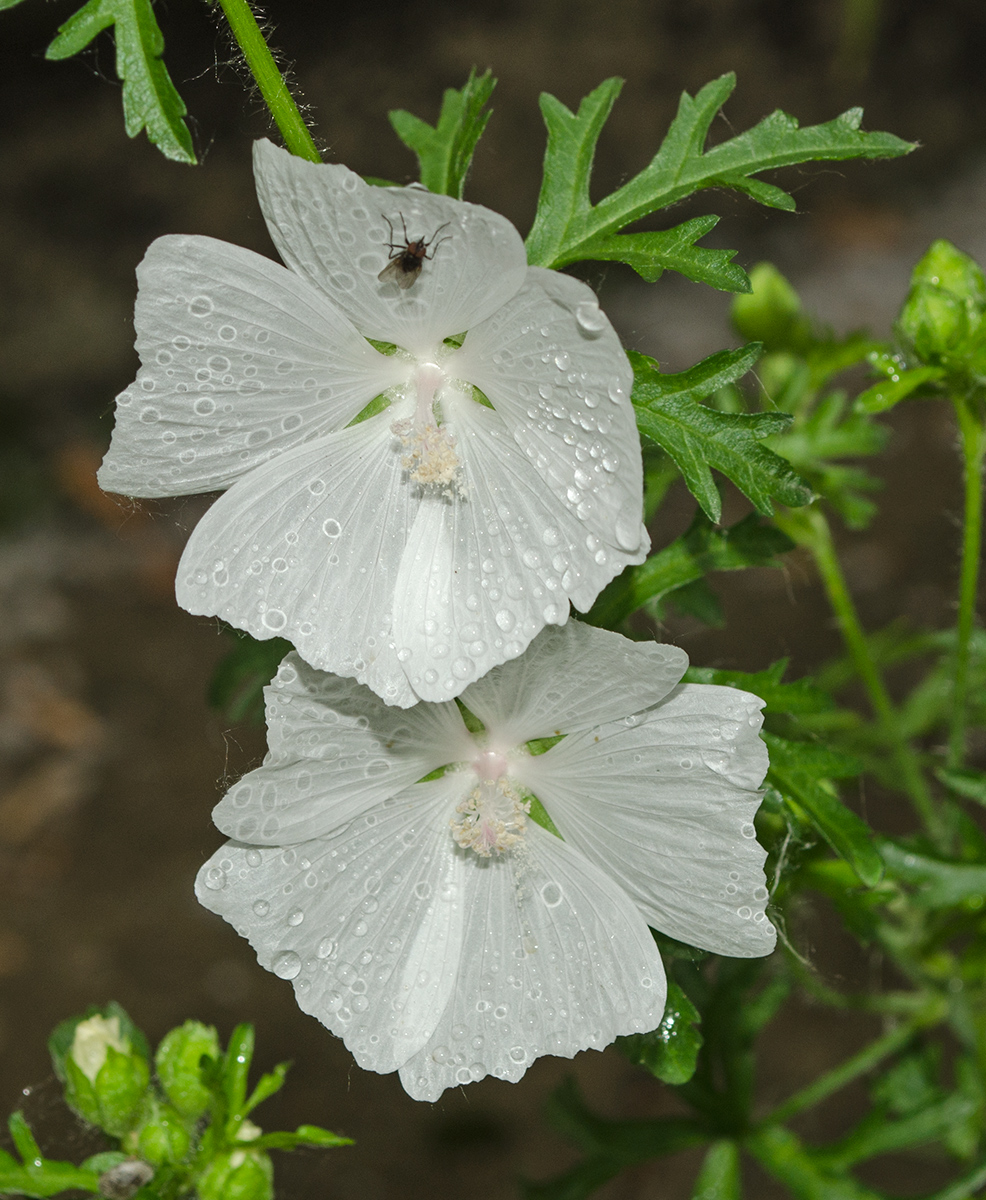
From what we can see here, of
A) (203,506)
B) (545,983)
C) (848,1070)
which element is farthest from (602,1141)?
(203,506)

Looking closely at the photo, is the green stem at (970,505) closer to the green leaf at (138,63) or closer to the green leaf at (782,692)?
the green leaf at (782,692)

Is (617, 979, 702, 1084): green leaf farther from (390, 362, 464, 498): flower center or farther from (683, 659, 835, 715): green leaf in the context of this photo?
(390, 362, 464, 498): flower center

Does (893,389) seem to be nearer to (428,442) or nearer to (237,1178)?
(428,442)

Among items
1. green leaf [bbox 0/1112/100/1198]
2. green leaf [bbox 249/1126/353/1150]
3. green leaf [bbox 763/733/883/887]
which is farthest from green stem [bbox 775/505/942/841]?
green leaf [bbox 0/1112/100/1198]

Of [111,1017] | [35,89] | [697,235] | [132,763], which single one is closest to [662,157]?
[697,235]

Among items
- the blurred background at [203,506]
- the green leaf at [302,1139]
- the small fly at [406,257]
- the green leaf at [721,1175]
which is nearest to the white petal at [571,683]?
Answer: the small fly at [406,257]

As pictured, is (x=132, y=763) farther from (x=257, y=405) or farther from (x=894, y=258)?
(x=894, y=258)
